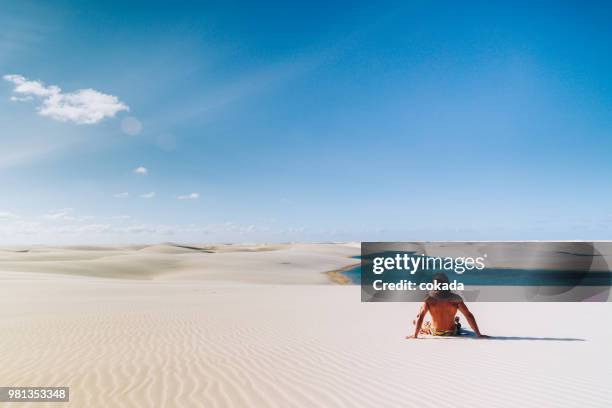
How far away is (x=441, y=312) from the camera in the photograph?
8.75 metres

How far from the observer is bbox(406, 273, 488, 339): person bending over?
847 cm

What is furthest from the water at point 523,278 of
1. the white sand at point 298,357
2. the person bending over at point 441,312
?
the person bending over at point 441,312

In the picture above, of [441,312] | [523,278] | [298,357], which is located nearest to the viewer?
[298,357]

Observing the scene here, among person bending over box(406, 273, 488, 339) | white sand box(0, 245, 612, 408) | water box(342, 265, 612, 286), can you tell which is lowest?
water box(342, 265, 612, 286)

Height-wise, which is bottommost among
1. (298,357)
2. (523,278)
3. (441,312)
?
(523,278)

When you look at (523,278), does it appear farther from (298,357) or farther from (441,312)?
(298,357)

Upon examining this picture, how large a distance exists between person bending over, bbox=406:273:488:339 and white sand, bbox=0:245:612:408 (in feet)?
1.44

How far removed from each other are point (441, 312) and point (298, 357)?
10.7 feet

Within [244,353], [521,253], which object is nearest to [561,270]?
[521,253]

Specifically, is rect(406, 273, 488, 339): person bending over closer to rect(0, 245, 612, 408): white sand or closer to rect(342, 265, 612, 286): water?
rect(0, 245, 612, 408): white sand

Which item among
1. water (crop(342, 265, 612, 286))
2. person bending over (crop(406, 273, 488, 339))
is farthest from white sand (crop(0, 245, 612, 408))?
water (crop(342, 265, 612, 286))

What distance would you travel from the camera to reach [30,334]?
975 centimetres

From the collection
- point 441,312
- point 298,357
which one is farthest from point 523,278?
point 298,357

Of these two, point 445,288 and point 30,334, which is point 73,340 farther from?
point 445,288
